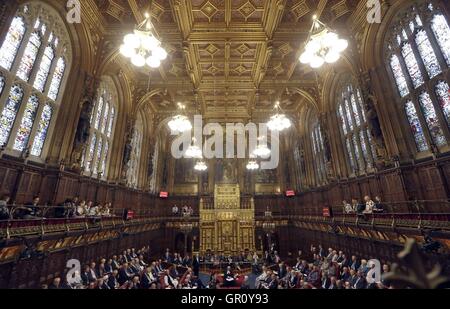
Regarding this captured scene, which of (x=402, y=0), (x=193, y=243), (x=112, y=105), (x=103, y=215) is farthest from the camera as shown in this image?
(x=193, y=243)

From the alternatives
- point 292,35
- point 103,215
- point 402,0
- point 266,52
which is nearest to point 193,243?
point 103,215

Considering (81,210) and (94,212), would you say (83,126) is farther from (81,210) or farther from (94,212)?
(94,212)

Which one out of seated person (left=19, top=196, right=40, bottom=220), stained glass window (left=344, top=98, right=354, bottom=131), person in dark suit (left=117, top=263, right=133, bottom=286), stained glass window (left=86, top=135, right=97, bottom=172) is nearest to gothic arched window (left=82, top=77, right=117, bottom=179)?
stained glass window (left=86, top=135, right=97, bottom=172)

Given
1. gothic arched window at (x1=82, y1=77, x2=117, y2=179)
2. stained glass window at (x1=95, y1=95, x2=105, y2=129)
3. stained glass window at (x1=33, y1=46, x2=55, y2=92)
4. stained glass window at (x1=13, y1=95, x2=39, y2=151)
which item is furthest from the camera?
stained glass window at (x1=95, y1=95, x2=105, y2=129)

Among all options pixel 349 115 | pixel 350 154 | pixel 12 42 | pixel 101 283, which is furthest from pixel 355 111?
pixel 12 42

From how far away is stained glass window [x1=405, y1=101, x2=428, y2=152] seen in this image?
325 inches

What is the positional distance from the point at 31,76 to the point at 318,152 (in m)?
18.5

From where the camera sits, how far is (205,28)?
1079 centimetres

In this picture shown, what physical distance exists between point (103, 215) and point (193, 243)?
34.7 feet

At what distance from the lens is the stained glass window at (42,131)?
845cm

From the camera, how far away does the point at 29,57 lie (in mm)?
8102

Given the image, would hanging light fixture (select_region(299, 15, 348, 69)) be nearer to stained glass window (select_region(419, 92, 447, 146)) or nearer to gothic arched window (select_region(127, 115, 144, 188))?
stained glass window (select_region(419, 92, 447, 146))

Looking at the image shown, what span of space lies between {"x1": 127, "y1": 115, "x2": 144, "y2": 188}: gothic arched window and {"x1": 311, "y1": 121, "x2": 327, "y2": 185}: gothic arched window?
15330 millimetres
